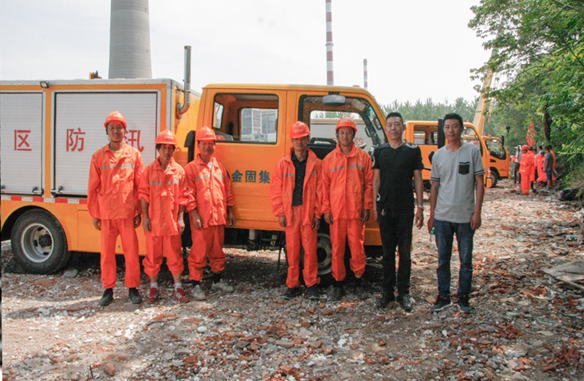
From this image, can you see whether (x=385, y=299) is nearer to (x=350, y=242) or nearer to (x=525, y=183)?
(x=350, y=242)

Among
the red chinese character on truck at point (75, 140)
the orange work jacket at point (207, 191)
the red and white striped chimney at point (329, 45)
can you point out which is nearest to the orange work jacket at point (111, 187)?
the orange work jacket at point (207, 191)

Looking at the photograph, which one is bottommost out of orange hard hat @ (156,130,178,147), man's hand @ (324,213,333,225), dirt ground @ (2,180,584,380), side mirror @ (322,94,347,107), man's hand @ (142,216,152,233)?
dirt ground @ (2,180,584,380)

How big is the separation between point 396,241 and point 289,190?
125 centimetres

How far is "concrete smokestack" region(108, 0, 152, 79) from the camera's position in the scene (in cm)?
1344

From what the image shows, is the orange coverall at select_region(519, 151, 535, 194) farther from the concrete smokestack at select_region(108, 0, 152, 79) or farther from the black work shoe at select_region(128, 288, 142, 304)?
the concrete smokestack at select_region(108, 0, 152, 79)

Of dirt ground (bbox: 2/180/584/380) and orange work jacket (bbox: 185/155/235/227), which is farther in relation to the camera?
orange work jacket (bbox: 185/155/235/227)

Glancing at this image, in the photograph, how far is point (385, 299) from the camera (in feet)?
13.4

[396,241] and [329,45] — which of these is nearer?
[396,241]

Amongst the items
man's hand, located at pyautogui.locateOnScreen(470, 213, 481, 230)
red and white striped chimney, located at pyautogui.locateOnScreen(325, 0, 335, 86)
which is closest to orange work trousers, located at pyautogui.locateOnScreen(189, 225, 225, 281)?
man's hand, located at pyautogui.locateOnScreen(470, 213, 481, 230)

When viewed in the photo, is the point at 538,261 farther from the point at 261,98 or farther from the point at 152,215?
the point at 152,215

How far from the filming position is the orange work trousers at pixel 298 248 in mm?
4176

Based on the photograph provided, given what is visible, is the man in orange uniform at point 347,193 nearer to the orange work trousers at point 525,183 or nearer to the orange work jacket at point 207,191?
the orange work jacket at point 207,191

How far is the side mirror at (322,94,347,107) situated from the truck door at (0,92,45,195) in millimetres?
3570

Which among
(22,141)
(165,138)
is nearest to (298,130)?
(165,138)
